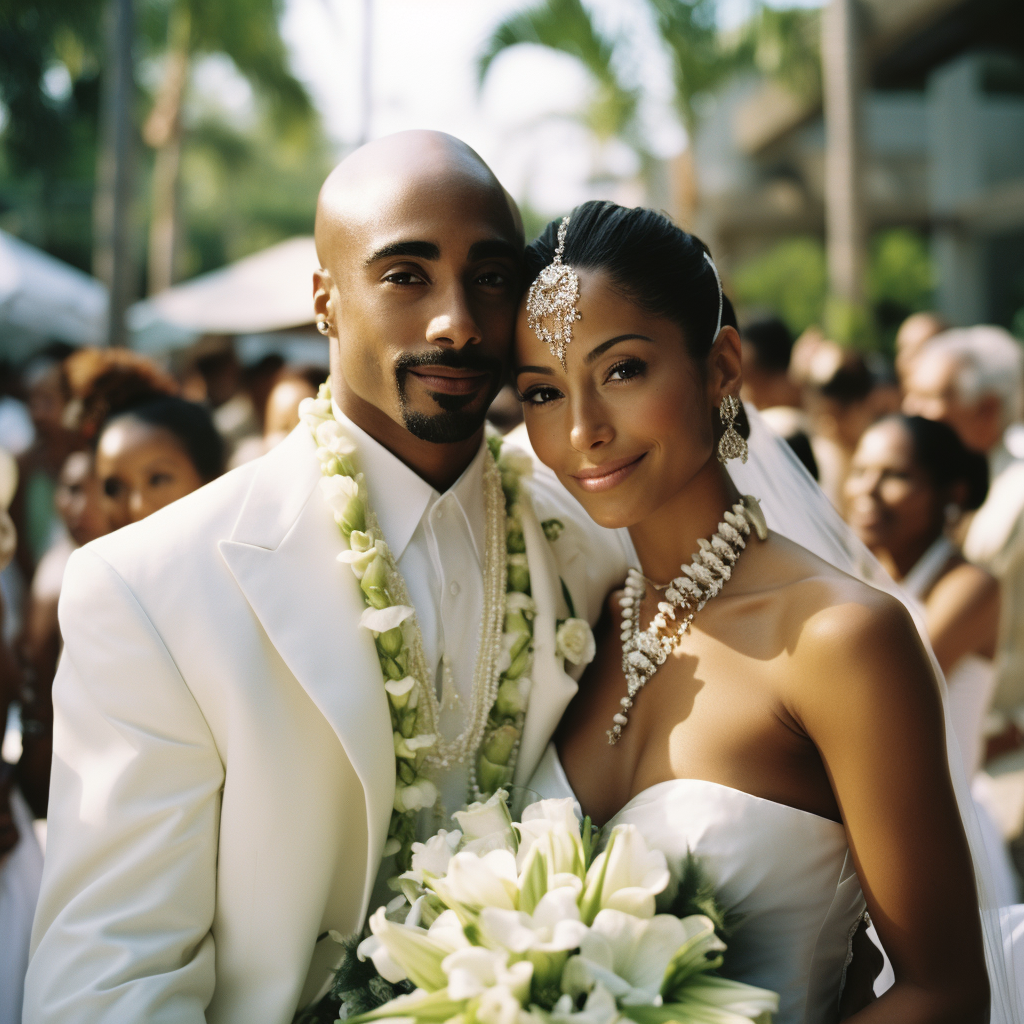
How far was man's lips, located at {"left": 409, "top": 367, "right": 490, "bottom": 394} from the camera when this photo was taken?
2.32 m

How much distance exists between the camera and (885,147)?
82.4ft

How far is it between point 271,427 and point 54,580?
6.71ft

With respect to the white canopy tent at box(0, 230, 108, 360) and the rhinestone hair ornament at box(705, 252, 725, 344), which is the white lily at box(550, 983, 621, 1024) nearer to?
the rhinestone hair ornament at box(705, 252, 725, 344)

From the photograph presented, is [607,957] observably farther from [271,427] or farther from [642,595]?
[271,427]

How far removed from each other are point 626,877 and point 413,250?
53.6 inches

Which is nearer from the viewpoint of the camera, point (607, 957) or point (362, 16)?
point (607, 957)

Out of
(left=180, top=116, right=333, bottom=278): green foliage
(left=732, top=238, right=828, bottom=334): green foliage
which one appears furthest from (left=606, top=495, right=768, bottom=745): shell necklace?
(left=180, top=116, right=333, bottom=278): green foliage

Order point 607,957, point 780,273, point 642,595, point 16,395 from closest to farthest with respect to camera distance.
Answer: point 607,957 < point 642,595 < point 16,395 < point 780,273

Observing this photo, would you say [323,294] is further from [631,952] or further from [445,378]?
[631,952]

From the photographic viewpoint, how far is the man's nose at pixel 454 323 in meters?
2.27

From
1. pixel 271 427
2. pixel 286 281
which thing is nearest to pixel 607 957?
pixel 271 427

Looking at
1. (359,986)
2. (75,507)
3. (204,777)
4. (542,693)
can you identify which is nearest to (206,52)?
(75,507)

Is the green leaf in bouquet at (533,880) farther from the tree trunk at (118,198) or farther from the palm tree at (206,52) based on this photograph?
the palm tree at (206,52)

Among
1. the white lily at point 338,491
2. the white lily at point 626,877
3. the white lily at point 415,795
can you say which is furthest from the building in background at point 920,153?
the white lily at point 626,877
